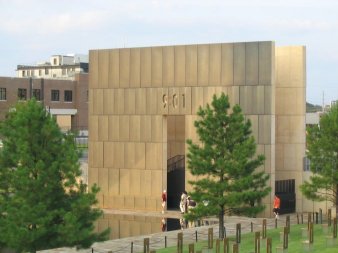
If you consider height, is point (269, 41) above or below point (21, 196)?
above

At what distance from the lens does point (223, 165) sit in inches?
1353

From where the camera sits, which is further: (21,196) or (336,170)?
(336,170)

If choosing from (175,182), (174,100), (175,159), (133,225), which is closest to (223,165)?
(133,225)

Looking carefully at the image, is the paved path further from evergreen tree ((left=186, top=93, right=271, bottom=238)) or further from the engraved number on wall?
the engraved number on wall

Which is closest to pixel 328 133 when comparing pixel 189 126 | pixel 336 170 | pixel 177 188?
pixel 336 170

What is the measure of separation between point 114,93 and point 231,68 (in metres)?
8.72

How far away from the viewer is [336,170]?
39.8 m

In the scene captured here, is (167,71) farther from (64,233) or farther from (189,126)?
(64,233)

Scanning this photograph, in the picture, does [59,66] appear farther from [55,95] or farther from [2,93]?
[2,93]

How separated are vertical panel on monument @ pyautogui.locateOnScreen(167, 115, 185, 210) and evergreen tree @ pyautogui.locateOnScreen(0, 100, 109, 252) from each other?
23.6 m

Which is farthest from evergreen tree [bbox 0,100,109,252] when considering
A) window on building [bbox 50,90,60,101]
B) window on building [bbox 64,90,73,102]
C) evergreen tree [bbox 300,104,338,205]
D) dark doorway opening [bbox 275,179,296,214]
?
window on building [bbox 64,90,73,102]

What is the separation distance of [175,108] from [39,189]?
22.8m

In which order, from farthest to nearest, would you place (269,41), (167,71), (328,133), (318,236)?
(167,71), (269,41), (328,133), (318,236)

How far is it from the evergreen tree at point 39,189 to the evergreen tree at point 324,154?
15.4 metres
